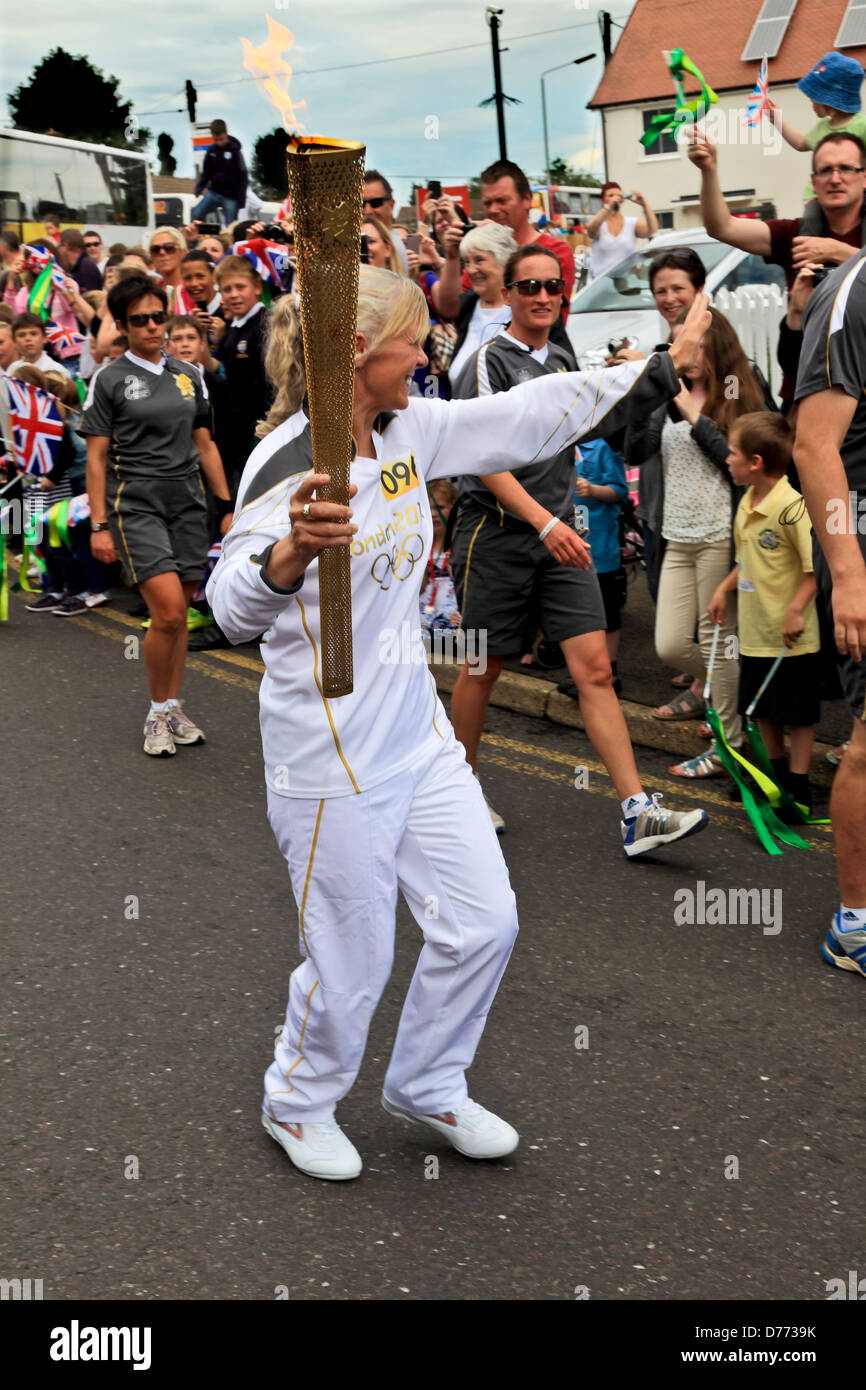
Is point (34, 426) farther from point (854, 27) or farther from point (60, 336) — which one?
point (854, 27)

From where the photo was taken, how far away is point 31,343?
1017cm

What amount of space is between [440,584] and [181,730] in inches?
67.4

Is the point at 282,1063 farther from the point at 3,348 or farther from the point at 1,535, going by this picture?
the point at 3,348

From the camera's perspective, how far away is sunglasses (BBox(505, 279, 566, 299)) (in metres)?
5.04

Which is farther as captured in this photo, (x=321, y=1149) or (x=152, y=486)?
(x=152, y=486)

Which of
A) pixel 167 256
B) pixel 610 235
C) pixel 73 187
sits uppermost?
pixel 73 187

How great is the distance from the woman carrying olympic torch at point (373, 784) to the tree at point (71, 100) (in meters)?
56.3

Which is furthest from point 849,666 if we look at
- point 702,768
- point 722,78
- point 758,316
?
point 722,78

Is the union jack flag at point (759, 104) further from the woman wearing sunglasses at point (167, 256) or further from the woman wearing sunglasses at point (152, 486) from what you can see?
the woman wearing sunglasses at point (167, 256)

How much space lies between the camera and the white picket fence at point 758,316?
369 inches

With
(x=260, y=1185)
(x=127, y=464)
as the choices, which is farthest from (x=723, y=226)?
(x=260, y=1185)

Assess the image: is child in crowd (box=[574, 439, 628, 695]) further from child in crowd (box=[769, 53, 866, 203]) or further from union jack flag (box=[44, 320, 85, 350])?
union jack flag (box=[44, 320, 85, 350])

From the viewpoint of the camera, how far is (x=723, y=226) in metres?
5.79

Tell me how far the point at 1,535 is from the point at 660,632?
4808mm
